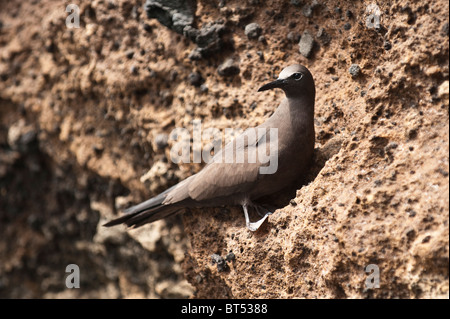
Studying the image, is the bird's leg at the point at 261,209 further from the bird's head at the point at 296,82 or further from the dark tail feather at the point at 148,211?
the bird's head at the point at 296,82

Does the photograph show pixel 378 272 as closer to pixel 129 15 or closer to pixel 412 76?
pixel 412 76

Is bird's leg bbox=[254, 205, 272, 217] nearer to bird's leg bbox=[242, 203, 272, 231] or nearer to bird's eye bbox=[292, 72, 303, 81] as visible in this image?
bird's leg bbox=[242, 203, 272, 231]

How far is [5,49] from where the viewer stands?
605 centimetres

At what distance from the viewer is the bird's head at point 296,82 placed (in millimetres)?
3605

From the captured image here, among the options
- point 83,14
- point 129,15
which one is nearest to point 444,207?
point 129,15

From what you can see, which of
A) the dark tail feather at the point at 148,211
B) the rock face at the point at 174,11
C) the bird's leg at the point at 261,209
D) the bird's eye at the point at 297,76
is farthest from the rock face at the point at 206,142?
the bird's eye at the point at 297,76

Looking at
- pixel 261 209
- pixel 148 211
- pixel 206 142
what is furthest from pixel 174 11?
pixel 261 209

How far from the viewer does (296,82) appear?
142 inches

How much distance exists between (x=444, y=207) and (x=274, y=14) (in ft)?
7.30

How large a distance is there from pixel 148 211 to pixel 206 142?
29.8 inches

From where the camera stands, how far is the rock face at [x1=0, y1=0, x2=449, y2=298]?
9.60 feet

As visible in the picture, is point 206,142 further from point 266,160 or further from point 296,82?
point 296,82

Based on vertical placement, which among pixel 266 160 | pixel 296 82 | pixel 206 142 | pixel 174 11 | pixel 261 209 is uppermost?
pixel 174 11

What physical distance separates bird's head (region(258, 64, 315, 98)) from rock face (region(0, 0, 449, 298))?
0.31 m
